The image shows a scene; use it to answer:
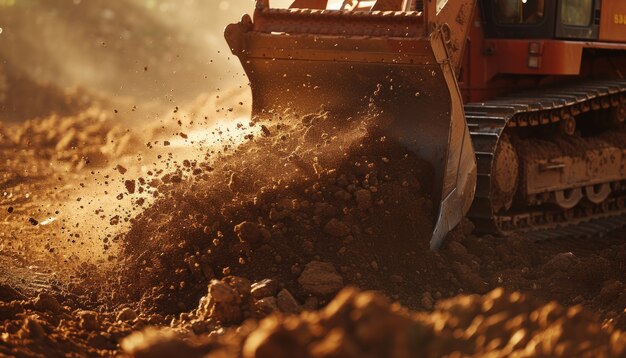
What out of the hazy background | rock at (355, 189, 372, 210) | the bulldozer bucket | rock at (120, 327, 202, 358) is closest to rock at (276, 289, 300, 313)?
rock at (355, 189, 372, 210)

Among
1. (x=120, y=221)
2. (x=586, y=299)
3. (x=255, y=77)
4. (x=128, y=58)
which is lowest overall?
(x=586, y=299)

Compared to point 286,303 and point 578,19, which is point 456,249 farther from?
point 578,19

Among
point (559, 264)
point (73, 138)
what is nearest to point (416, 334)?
point (559, 264)

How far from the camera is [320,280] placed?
657 centimetres

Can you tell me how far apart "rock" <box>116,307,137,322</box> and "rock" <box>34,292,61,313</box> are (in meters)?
0.32

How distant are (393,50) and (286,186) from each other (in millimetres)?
1144

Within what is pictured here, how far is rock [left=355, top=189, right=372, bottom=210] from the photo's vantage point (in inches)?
286

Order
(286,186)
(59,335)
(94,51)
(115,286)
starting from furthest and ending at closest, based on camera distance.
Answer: (94,51) < (286,186) < (115,286) < (59,335)

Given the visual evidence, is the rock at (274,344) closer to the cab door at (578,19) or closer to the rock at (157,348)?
the rock at (157,348)

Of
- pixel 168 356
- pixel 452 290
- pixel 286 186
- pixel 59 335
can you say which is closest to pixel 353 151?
pixel 286 186

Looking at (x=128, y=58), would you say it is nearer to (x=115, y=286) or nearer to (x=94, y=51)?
(x=94, y=51)

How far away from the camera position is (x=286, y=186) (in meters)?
7.32

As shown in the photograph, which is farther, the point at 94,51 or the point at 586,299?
the point at 94,51

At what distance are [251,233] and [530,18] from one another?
370 centimetres
